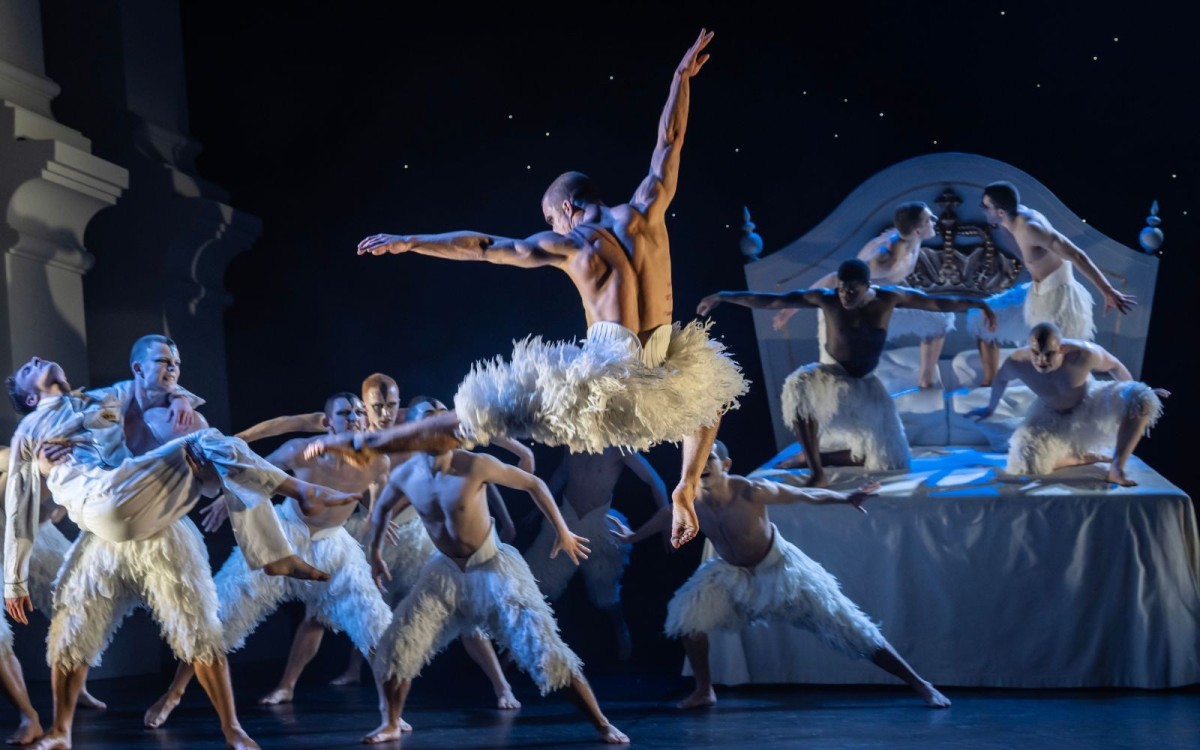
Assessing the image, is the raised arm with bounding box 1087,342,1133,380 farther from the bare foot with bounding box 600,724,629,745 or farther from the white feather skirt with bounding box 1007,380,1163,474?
the bare foot with bounding box 600,724,629,745

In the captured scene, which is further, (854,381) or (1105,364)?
(854,381)

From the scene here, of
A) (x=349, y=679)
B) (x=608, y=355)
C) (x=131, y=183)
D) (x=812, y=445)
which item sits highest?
(x=131, y=183)

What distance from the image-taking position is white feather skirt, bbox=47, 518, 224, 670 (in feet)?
13.5

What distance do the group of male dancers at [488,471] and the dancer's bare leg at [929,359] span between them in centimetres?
37

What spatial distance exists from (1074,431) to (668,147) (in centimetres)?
279

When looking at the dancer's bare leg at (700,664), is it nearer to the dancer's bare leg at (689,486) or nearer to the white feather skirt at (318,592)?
the white feather skirt at (318,592)

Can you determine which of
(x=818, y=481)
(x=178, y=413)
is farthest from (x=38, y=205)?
(x=818, y=481)

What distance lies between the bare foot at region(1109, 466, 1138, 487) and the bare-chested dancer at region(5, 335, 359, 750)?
3132mm

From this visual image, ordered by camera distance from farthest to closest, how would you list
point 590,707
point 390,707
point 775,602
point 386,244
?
point 775,602 → point 390,707 → point 590,707 → point 386,244

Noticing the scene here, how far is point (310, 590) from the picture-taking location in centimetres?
518

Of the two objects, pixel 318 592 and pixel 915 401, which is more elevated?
pixel 915 401

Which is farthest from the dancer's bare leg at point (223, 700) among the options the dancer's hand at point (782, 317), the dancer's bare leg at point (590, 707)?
the dancer's hand at point (782, 317)

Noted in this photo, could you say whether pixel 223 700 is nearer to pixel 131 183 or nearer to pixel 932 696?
pixel 932 696

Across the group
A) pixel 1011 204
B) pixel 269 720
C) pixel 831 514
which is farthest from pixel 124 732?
pixel 1011 204
